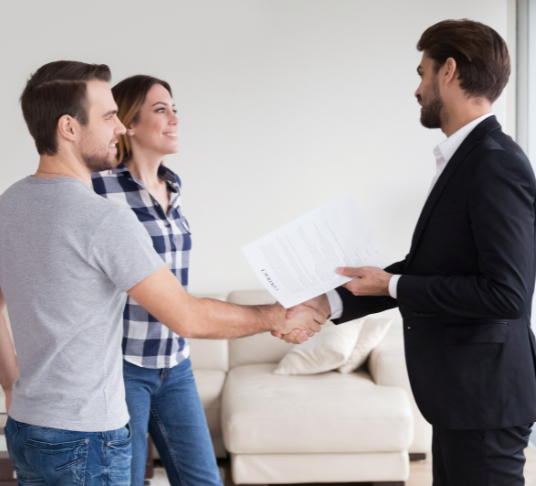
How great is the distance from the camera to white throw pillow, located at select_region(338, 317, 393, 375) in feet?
10.0

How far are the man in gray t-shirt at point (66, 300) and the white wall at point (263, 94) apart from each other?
249 cm

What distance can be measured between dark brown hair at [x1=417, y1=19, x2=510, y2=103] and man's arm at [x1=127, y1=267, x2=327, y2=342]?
2.54 feet

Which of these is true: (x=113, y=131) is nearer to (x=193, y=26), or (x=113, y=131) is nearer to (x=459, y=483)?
(x=459, y=483)

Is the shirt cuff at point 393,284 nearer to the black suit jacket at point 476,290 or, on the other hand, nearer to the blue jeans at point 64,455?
the black suit jacket at point 476,290

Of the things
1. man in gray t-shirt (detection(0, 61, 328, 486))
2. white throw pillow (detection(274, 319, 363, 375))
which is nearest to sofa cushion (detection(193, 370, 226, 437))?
white throw pillow (detection(274, 319, 363, 375))

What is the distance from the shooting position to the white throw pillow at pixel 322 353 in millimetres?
2971

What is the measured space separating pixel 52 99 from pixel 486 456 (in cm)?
121

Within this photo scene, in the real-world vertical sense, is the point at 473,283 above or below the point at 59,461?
above

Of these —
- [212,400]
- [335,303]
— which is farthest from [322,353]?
[335,303]

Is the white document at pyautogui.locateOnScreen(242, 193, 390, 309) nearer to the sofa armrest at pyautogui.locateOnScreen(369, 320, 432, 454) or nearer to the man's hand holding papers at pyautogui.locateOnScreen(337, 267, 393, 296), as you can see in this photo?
the man's hand holding papers at pyautogui.locateOnScreen(337, 267, 393, 296)

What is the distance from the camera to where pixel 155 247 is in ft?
5.41

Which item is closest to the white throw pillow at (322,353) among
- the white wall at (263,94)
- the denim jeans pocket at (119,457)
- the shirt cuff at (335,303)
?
the white wall at (263,94)

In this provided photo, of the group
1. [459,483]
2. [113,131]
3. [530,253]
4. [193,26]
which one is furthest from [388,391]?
[193,26]

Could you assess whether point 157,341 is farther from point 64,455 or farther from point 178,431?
point 64,455
